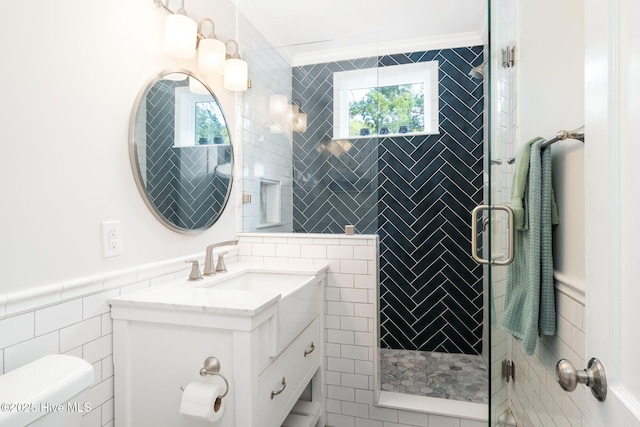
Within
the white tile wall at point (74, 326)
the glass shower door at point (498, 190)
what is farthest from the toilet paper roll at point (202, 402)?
the glass shower door at point (498, 190)

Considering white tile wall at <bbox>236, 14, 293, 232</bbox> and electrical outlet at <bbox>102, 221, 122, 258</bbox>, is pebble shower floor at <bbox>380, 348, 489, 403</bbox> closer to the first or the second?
white tile wall at <bbox>236, 14, 293, 232</bbox>

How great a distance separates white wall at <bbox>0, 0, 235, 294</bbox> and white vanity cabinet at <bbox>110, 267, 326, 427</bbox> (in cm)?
26

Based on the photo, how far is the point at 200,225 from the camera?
72.5 inches

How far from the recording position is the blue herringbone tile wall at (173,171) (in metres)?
1.52

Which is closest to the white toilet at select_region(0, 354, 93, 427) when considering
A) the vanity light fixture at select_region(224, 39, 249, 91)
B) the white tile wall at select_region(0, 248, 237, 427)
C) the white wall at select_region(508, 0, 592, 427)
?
the white tile wall at select_region(0, 248, 237, 427)

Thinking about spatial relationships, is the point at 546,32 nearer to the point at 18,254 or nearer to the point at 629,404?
the point at 629,404

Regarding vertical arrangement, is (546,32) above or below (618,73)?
above

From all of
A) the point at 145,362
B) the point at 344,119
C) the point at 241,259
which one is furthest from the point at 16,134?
the point at 344,119

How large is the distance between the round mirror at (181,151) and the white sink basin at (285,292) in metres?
0.33

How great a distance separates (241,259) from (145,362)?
3.19ft

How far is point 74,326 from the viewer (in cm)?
116

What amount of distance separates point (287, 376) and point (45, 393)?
0.86 metres

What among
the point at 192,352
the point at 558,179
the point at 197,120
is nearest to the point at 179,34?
the point at 197,120

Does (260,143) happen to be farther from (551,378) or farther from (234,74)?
(551,378)
